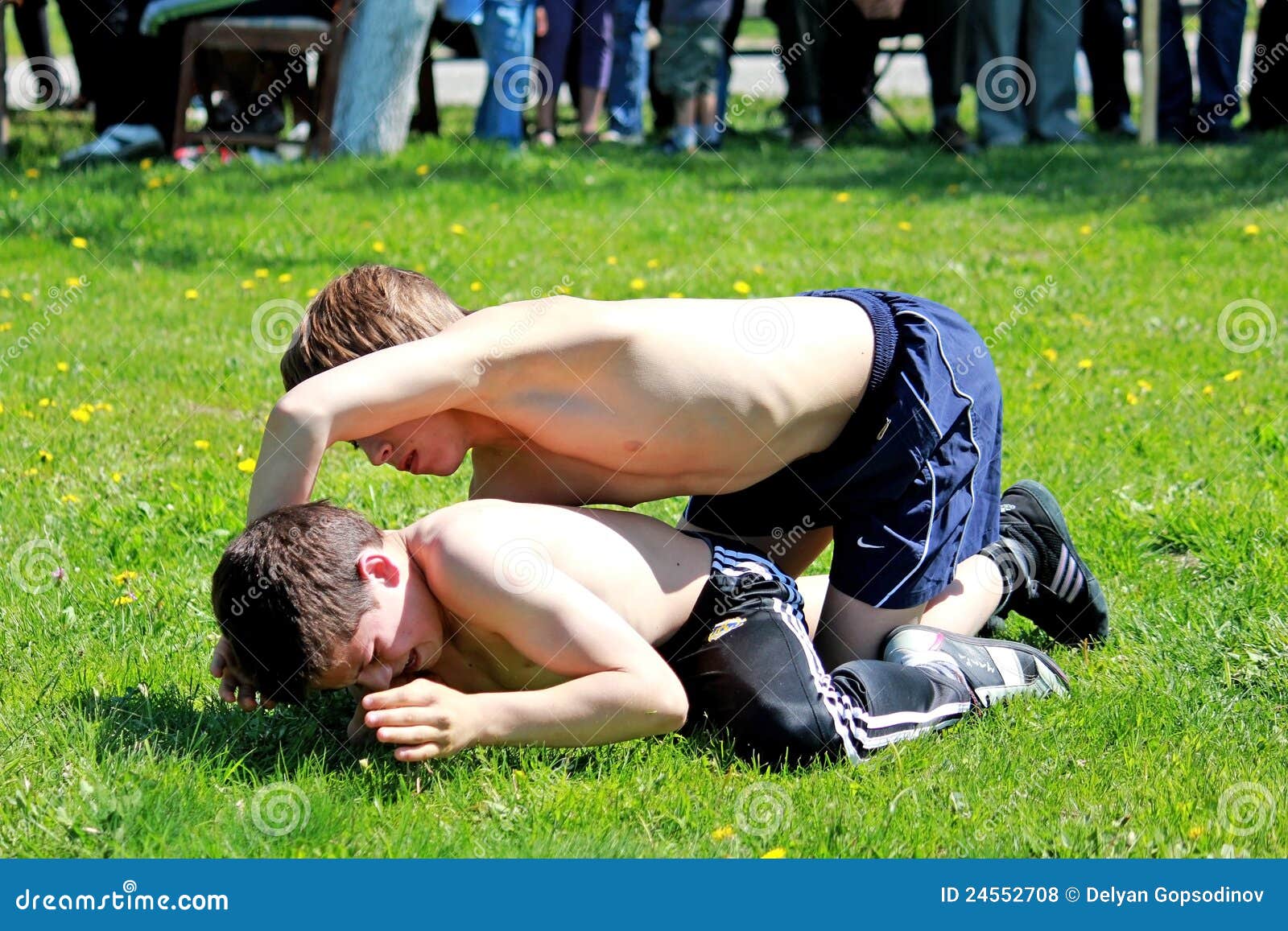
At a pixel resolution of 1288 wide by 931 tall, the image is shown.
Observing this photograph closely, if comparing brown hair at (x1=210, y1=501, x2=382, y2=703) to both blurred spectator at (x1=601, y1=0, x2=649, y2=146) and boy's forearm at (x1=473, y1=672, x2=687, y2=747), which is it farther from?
blurred spectator at (x1=601, y1=0, x2=649, y2=146)

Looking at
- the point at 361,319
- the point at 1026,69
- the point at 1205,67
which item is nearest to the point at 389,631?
the point at 361,319

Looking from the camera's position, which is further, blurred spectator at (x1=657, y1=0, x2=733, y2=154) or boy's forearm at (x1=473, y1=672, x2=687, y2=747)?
blurred spectator at (x1=657, y1=0, x2=733, y2=154)

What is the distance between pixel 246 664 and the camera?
Answer: 256 centimetres

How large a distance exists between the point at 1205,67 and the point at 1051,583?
23.9 ft

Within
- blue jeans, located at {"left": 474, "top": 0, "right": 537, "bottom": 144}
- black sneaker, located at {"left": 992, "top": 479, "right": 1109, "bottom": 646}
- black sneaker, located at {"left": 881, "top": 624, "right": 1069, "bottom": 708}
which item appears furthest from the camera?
blue jeans, located at {"left": 474, "top": 0, "right": 537, "bottom": 144}

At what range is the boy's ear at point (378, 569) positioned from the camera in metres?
2.53

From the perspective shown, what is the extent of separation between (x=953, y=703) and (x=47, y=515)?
2346 millimetres

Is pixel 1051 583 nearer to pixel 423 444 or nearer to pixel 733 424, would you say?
pixel 733 424

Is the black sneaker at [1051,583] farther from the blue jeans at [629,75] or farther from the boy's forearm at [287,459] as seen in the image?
the blue jeans at [629,75]

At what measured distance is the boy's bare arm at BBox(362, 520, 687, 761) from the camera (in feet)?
8.10

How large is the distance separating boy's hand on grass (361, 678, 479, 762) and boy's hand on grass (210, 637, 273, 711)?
0.25 metres

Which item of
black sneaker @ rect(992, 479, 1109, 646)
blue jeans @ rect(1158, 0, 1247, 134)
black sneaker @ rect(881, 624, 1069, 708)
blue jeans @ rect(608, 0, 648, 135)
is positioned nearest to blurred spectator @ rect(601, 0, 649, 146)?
blue jeans @ rect(608, 0, 648, 135)

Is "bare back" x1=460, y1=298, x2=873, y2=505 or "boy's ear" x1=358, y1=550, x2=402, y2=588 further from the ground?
"bare back" x1=460, y1=298, x2=873, y2=505

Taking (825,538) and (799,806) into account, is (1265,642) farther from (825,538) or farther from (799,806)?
(799,806)
